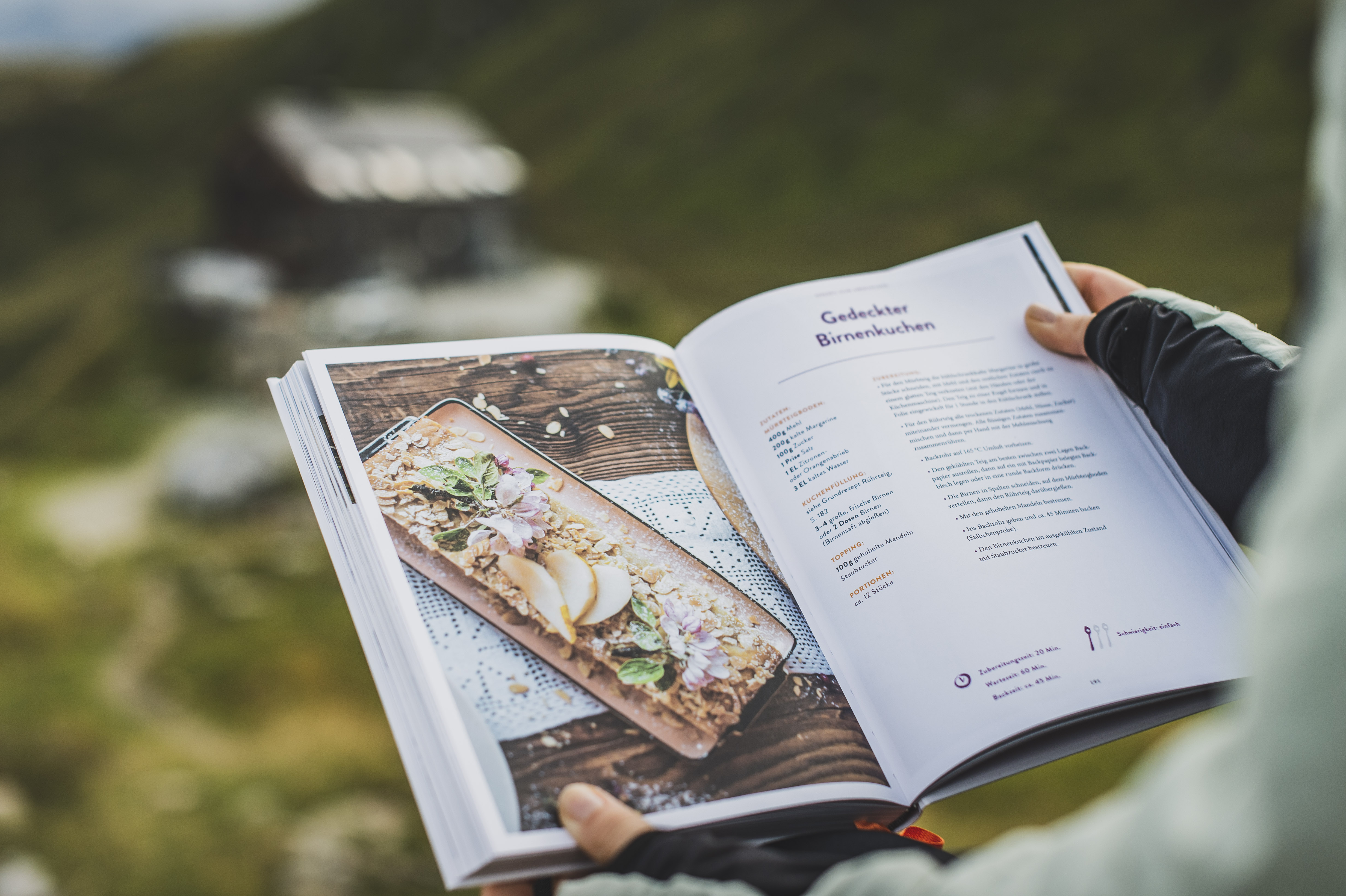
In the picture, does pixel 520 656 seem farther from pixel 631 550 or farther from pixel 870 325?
pixel 870 325

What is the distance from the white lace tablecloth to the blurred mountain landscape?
1215 mm

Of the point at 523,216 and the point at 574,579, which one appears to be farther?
the point at 523,216

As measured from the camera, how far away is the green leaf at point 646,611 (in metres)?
0.77

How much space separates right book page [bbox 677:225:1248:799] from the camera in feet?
2.52

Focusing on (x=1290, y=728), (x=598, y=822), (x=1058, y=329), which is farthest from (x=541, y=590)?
(x=1058, y=329)

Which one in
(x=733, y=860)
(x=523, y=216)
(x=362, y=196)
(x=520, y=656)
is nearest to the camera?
(x=733, y=860)

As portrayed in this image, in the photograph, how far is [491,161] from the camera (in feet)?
36.7

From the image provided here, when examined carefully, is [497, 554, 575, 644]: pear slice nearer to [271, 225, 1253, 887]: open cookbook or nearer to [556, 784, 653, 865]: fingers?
[271, 225, 1253, 887]: open cookbook

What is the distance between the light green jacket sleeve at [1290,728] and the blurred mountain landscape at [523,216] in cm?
143

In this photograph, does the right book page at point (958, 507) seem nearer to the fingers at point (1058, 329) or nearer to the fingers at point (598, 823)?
the fingers at point (1058, 329)

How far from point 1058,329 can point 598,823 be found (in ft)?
2.54

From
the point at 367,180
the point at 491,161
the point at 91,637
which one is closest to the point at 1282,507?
the point at 91,637

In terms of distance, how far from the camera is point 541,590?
749mm

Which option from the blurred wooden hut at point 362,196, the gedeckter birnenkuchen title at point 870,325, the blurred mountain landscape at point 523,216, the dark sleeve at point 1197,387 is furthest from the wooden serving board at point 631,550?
the blurred wooden hut at point 362,196
